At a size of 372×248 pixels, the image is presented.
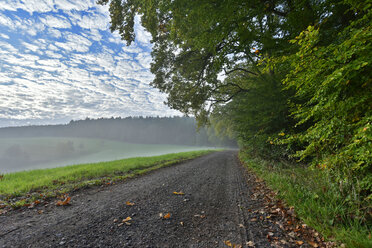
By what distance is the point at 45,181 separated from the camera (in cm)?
662

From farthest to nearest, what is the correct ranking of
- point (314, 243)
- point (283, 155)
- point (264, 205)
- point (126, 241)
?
1. point (283, 155)
2. point (264, 205)
3. point (126, 241)
4. point (314, 243)

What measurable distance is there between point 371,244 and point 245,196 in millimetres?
3030

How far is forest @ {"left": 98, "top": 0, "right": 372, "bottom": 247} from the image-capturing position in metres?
2.85

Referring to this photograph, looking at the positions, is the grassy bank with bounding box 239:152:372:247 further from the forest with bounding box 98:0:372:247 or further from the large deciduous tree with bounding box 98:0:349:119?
the large deciduous tree with bounding box 98:0:349:119

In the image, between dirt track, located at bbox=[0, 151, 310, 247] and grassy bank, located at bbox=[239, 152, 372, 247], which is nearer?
grassy bank, located at bbox=[239, 152, 372, 247]

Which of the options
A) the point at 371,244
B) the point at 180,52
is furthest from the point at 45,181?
the point at 180,52

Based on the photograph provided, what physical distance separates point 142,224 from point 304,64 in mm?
5019

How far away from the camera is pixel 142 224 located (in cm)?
318

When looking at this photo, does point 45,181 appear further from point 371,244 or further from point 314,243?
point 371,244

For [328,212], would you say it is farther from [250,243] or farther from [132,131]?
[132,131]

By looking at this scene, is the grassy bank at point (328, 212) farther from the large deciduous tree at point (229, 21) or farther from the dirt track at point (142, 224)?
the large deciduous tree at point (229, 21)

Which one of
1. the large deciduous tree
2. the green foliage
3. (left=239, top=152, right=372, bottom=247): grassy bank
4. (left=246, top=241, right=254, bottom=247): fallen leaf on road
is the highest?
the large deciduous tree

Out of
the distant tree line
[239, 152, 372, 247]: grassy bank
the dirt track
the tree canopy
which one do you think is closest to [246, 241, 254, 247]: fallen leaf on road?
the dirt track

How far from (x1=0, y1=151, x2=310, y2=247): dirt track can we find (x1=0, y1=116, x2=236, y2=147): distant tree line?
281ft
